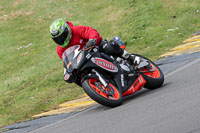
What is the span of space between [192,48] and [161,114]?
631cm

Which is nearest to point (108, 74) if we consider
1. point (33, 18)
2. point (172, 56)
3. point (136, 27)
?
point (172, 56)

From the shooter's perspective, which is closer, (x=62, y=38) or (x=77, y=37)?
(x=62, y=38)

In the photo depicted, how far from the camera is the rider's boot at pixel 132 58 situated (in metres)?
7.55

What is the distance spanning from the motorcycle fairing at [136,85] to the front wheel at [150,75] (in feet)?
0.41

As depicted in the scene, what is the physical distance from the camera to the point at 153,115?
5.13m

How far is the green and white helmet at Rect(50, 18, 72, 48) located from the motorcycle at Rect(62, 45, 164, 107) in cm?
23

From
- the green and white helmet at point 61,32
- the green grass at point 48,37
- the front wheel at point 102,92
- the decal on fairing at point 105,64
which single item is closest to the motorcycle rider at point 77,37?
the green and white helmet at point 61,32

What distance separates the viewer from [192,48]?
1104cm

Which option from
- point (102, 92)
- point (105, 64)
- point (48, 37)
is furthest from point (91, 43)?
point (48, 37)

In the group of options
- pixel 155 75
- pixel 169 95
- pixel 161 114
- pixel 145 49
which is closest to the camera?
pixel 161 114

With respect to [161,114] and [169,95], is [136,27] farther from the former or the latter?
[161,114]

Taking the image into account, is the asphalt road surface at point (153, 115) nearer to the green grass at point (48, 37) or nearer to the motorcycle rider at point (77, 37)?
the motorcycle rider at point (77, 37)

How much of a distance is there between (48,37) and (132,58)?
1368cm

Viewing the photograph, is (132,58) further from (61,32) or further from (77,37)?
(61,32)
